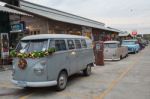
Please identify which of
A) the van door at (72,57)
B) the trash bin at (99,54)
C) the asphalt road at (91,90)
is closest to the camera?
the asphalt road at (91,90)

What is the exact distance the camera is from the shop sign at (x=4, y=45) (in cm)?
1791

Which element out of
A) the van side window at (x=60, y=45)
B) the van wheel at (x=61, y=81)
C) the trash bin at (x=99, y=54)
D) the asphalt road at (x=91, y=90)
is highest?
the van side window at (x=60, y=45)

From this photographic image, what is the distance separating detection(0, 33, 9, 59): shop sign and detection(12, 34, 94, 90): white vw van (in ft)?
28.0

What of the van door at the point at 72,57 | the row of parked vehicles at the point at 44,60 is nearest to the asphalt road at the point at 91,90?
the row of parked vehicles at the point at 44,60

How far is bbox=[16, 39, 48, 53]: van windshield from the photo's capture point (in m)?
9.34

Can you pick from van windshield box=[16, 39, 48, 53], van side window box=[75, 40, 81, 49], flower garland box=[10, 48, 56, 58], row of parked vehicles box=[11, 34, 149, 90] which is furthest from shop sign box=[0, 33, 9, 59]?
flower garland box=[10, 48, 56, 58]

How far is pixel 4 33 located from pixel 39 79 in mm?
10783

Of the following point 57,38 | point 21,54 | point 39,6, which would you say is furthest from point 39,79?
point 39,6

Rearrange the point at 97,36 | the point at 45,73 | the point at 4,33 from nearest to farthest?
the point at 45,73
the point at 4,33
the point at 97,36

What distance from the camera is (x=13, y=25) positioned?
737 inches

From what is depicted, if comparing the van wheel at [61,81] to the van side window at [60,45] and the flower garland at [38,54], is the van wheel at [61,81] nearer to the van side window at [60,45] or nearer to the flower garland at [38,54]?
the van side window at [60,45]

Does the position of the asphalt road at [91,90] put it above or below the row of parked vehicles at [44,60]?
below

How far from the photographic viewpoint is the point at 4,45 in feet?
59.9

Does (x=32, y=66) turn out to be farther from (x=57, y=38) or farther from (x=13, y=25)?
(x=13, y=25)
